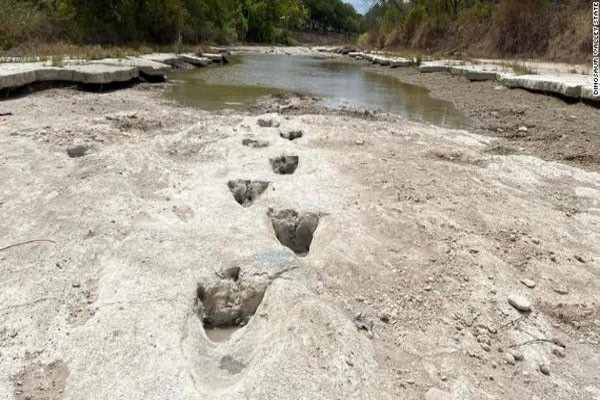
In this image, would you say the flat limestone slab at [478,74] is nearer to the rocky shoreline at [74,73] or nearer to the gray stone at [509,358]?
the rocky shoreline at [74,73]

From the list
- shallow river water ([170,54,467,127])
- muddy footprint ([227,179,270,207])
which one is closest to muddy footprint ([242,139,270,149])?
muddy footprint ([227,179,270,207])

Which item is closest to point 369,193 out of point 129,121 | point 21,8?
point 129,121

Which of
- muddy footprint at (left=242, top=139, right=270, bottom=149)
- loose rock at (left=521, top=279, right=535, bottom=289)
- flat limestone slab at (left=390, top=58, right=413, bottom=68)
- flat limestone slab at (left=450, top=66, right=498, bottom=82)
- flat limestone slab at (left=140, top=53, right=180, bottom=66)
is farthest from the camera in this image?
flat limestone slab at (left=390, top=58, right=413, bottom=68)

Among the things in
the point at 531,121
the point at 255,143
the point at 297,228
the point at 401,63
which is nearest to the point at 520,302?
the point at 297,228

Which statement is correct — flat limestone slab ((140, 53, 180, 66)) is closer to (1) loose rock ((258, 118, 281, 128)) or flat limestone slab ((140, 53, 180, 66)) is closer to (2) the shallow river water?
(2) the shallow river water

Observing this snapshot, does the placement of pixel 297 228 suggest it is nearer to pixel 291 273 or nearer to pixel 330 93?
pixel 291 273

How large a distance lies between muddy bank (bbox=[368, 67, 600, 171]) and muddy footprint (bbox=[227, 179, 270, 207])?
3.19 metres

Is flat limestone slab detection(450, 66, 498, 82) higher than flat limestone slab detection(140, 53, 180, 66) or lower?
lower

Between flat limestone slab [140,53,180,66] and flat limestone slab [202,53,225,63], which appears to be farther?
flat limestone slab [202,53,225,63]

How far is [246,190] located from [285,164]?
78cm

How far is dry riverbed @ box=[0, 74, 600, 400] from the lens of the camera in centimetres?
206

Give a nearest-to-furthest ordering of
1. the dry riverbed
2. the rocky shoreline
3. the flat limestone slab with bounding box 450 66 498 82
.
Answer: the dry riverbed < the rocky shoreline < the flat limestone slab with bounding box 450 66 498 82

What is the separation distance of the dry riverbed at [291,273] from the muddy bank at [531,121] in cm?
83

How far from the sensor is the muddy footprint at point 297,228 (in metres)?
3.47
